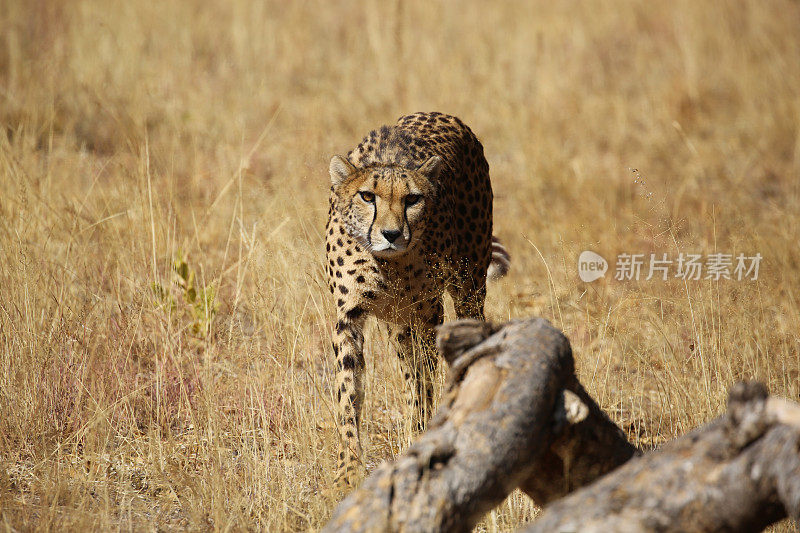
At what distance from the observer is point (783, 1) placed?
1015 cm

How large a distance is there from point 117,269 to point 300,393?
1209 mm

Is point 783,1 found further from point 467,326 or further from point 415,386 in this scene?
point 467,326

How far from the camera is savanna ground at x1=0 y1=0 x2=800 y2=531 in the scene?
312cm

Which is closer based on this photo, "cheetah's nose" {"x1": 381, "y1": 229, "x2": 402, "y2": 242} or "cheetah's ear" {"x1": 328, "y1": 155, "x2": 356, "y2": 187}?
"cheetah's nose" {"x1": 381, "y1": 229, "x2": 402, "y2": 242}

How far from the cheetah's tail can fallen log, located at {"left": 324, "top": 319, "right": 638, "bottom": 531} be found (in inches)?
74.7

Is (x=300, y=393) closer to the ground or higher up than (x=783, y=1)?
closer to the ground

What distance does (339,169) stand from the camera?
11.3 feet

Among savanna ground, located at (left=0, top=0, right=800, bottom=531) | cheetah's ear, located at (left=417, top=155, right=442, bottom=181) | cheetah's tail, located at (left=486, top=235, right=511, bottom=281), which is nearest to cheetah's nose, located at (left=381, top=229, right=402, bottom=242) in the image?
cheetah's ear, located at (left=417, top=155, right=442, bottom=181)

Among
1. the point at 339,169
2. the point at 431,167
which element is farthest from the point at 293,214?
the point at 431,167

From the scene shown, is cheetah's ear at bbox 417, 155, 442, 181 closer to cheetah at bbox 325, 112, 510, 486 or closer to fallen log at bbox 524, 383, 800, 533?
cheetah at bbox 325, 112, 510, 486

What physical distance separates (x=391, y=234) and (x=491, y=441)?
4.29 ft

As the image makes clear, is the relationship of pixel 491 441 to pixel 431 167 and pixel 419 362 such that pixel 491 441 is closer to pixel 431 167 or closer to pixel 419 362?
pixel 419 362

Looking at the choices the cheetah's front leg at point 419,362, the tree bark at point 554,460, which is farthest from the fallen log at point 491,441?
the cheetah's front leg at point 419,362

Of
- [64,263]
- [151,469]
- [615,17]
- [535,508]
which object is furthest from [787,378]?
[615,17]
